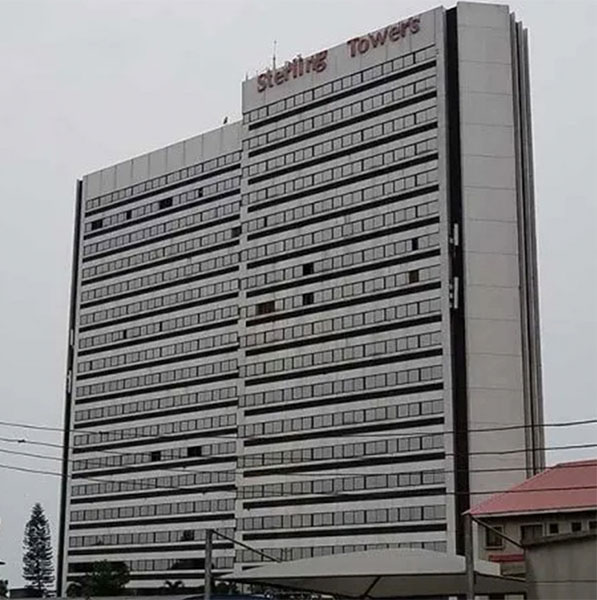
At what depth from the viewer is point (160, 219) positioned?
93500mm

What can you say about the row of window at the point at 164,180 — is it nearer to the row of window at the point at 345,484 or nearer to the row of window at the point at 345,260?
the row of window at the point at 345,260

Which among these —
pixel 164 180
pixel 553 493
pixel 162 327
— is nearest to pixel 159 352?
pixel 162 327

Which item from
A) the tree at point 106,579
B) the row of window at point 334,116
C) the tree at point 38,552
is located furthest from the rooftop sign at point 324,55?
the tree at point 38,552

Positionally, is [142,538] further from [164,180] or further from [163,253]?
[164,180]

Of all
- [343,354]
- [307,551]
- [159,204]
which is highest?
[159,204]

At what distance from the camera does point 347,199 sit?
258ft

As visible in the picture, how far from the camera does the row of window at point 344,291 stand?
7306cm

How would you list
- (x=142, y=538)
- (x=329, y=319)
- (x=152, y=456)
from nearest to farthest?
(x=329, y=319) → (x=142, y=538) → (x=152, y=456)

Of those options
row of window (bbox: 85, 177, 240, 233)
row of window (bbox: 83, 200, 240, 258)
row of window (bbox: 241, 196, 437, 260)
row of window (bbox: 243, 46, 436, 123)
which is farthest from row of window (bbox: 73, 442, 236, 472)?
row of window (bbox: 243, 46, 436, 123)

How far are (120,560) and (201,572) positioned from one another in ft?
28.0

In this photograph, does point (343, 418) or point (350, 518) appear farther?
point (343, 418)

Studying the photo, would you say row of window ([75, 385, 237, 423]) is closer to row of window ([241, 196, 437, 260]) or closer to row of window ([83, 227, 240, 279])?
row of window ([241, 196, 437, 260])

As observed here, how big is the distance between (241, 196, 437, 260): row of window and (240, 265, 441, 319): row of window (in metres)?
3.14

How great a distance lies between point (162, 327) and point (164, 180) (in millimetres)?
11166
